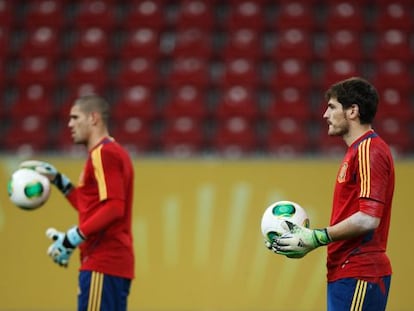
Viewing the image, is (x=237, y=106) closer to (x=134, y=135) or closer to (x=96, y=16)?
(x=134, y=135)

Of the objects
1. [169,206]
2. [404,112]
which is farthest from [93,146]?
[404,112]

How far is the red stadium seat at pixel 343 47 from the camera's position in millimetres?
9812

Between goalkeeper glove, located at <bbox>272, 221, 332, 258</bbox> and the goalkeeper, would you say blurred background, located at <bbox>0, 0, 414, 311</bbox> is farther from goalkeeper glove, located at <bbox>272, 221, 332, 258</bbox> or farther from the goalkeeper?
goalkeeper glove, located at <bbox>272, 221, 332, 258</bbox>

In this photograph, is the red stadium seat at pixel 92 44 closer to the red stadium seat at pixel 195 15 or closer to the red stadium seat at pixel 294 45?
the red stadium seat at pixel 195 15

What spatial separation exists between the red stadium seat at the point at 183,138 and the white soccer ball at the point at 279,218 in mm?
5013

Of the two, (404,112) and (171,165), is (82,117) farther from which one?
(404,112)

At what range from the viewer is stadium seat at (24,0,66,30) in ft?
34.4

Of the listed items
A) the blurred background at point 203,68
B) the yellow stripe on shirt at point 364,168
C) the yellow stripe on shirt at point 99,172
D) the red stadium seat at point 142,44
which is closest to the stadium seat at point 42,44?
the blurred background at point 203,68

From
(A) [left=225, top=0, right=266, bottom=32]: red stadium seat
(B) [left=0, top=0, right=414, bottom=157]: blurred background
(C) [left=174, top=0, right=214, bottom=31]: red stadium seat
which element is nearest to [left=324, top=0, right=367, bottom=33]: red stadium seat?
(B) [left=0, top=0, right=414, bottom=157]: blurred background

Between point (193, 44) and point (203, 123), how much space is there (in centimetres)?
118

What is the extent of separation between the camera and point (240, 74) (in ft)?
31.4

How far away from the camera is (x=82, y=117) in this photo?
199 inches

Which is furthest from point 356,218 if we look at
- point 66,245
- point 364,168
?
point 66,245

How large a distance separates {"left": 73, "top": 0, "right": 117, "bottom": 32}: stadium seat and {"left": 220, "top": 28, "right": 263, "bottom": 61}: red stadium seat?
158 centimetres
